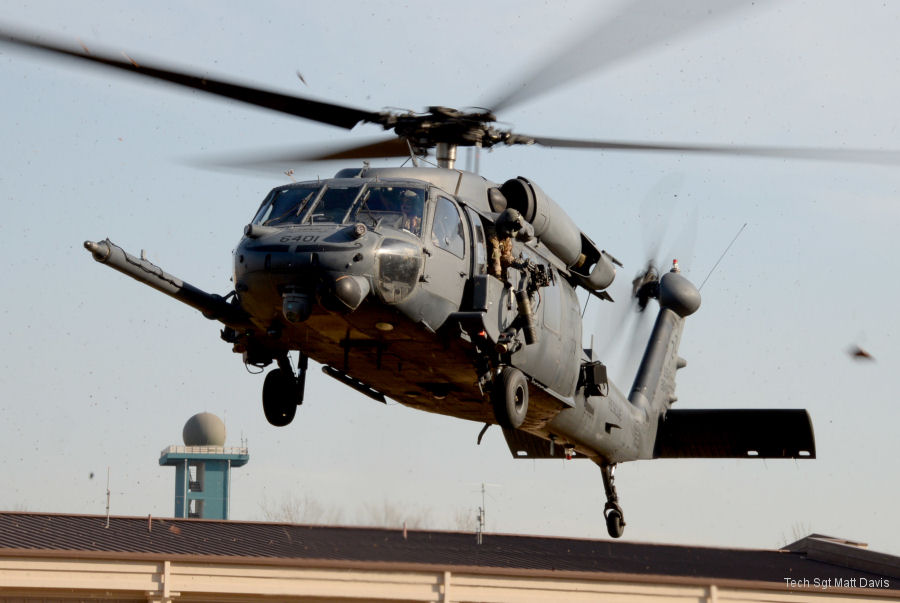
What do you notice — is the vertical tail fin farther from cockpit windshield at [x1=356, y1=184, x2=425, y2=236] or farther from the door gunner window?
cockpit windshield at [x1=356, y1=184, x2=425, y2=236]

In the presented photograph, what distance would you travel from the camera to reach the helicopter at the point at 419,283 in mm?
14156

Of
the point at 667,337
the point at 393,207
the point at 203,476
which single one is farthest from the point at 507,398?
the point at 203,476

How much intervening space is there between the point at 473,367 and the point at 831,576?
A: 24263mm

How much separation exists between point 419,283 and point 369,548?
60.2 ft

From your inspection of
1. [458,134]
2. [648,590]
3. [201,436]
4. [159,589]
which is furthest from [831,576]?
[201,436]

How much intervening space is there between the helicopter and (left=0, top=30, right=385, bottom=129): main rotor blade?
23mm

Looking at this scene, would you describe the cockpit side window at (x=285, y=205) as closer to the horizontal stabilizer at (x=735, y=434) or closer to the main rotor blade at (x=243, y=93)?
the main rotor blade at (x=243, y=93)

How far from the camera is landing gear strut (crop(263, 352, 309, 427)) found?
1617 cm

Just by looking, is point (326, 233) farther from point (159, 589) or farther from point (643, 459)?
point (159, 589)

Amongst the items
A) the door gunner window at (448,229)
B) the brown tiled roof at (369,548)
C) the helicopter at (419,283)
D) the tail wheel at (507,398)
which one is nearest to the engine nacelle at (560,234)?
the helicopter at (419,283)

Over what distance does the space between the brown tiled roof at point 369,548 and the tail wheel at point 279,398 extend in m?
13.0

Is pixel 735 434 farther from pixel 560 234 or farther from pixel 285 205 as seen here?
pixel 285 205

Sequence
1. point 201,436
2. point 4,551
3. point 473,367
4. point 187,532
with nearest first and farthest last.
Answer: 1. point 473,367
2. point 4,551
3. point 187,532
4. point 201,436

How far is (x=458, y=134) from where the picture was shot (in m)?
16.9
